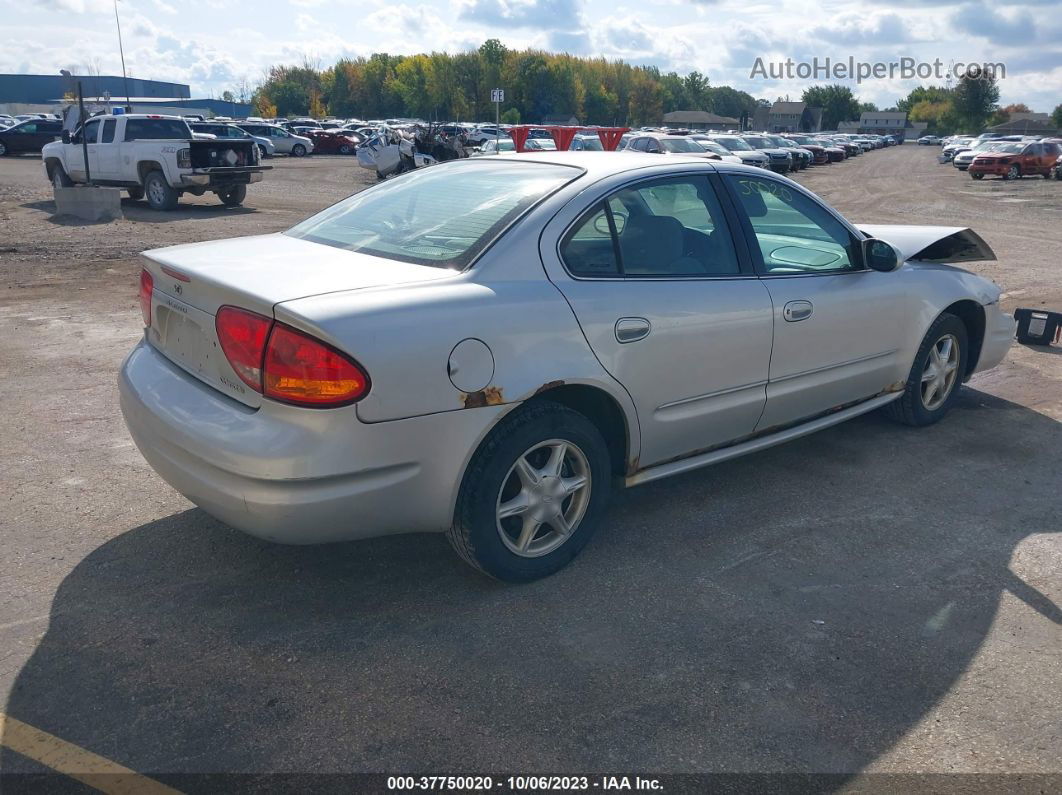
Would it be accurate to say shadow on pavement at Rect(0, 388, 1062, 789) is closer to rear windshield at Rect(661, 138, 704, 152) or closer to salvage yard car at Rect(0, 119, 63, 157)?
rear windshield at Rect(661, 138, 704, 152)

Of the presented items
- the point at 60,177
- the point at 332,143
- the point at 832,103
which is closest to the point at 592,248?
the point at 60,177

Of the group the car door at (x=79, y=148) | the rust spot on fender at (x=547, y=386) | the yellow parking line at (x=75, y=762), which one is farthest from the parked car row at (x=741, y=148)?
the yellow parking line at (x=75, y=762)

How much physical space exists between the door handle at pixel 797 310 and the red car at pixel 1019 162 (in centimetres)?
3645

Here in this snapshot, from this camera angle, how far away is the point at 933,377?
5445 millimetres

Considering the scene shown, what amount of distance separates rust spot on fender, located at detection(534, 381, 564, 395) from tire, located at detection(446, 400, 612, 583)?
68 millimetres

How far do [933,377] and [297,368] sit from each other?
396cm

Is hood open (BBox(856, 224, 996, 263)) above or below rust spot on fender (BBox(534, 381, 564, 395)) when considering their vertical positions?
above

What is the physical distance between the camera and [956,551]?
3994 millimetres

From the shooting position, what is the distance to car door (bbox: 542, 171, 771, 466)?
A: 3.65 m

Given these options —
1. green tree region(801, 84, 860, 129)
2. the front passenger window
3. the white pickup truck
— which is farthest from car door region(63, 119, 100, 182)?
green tree region(801, 84, 860, 129)

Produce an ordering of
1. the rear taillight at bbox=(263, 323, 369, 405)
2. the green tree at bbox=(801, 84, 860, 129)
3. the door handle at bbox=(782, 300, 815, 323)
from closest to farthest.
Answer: the rear taillight at bbox=(263, 323, 369, 405)
the door handle at bbox=(782, 300, 815, 323)
the green tree at bbox=(801, 84, 860, 129)

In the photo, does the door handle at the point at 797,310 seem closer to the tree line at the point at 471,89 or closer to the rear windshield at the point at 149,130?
the rear windshield at the point at 149,130

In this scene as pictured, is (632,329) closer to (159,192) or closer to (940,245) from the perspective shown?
(940,245)

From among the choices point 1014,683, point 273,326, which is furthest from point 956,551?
point 273,326
